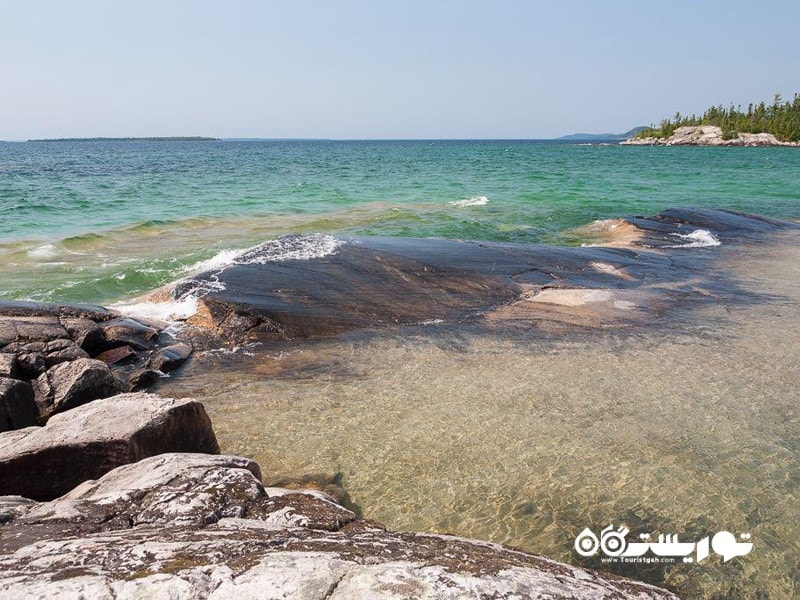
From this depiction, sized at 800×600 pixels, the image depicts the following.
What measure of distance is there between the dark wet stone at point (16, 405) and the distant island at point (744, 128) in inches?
4221

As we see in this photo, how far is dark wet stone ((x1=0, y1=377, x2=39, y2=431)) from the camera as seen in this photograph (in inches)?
229

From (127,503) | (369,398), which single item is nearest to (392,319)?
(369,398)

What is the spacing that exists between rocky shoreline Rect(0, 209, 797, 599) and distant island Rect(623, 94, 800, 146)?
328 feet

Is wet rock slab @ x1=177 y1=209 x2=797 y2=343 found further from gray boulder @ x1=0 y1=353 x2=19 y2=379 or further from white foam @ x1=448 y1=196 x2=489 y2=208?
white foam @ x1=448 y1=196 x2=489 y2=208

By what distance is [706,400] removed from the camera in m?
7.07

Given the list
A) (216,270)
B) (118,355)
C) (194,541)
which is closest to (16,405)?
(118,355)

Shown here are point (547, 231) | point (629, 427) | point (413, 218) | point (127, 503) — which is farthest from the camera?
point (413, 218)

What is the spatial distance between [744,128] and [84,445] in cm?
11496

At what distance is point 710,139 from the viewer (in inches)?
4050

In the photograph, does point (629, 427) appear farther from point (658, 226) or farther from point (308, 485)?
point (658, 226)

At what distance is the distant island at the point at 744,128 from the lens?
95.5 meters

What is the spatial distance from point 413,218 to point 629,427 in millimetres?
16886

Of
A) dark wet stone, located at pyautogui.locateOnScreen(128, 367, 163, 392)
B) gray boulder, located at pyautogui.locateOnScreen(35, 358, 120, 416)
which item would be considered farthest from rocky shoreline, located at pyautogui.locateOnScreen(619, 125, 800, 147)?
gray boulder, located at pyautogui.locateOnScreen(35, 358, 120, 416)

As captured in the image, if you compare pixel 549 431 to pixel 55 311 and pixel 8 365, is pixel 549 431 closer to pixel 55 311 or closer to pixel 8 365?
pixel 8 365
